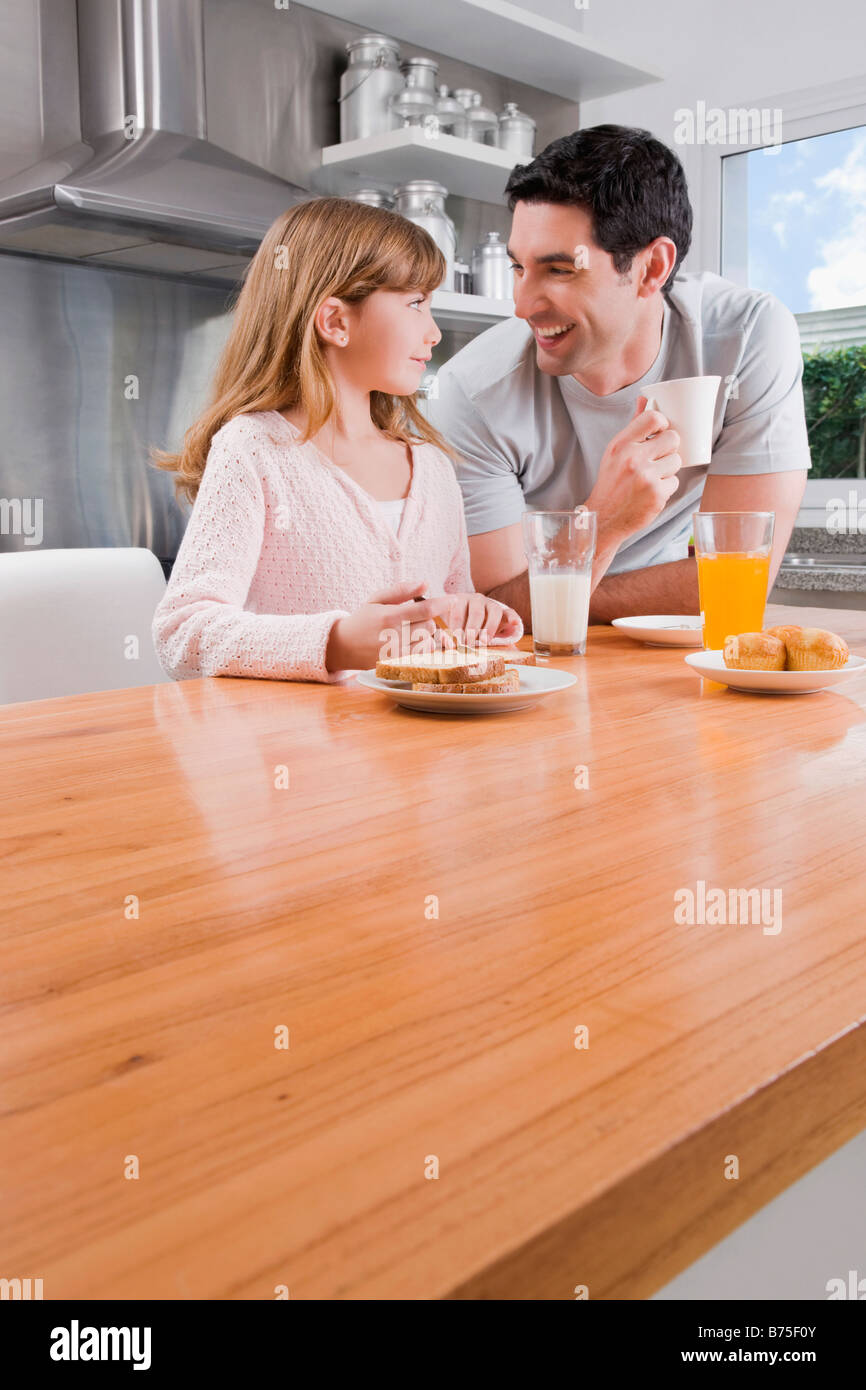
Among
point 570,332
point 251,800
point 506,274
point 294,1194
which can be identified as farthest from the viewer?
point 506,274

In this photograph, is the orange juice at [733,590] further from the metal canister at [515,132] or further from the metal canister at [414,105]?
the metal canister at [515,132]

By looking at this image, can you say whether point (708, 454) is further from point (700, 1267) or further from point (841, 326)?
point (841, 326)

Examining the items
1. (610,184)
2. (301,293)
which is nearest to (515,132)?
(610,184)

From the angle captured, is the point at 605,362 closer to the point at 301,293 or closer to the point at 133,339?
the point at 301,293

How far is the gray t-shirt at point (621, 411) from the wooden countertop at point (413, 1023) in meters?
1.13

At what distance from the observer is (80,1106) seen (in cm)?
36

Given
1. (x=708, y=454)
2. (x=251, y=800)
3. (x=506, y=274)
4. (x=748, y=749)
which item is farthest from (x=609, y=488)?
(x=506, y=274)

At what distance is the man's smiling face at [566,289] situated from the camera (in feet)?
6.01

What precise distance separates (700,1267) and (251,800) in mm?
379

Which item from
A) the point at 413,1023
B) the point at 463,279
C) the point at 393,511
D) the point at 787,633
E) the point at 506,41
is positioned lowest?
the point at 413,1023

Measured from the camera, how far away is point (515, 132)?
11.0ft

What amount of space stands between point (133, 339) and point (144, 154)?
50 centimetres
